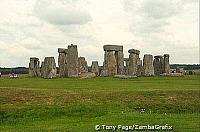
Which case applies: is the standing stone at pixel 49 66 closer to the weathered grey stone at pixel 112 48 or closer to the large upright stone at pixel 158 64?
the weathered grey stone at pixel 112 48

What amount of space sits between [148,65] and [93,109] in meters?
35.3

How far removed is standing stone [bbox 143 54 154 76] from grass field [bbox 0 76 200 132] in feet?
96.3

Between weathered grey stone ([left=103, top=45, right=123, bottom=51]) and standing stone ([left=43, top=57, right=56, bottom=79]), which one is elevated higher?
weathered grey stone ([left=103, top=45, right=123, bottom=51])

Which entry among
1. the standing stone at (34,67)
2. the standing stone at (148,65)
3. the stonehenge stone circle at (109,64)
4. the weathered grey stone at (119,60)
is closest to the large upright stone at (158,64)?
the stonehenge stone circle at (109,64)

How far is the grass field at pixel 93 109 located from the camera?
18.5 metres

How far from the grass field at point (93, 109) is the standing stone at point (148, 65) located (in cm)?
2935

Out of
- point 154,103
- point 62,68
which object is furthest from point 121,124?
point 62,68

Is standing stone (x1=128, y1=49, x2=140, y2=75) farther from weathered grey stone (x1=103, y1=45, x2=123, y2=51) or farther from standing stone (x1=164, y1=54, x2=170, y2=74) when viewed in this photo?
standing stone (x1=164, y1=54, x2=170, y2=74)

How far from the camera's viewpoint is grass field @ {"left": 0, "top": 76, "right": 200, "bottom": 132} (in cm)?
1855

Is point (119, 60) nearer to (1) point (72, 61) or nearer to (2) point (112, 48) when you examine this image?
(2) point (112, 48)

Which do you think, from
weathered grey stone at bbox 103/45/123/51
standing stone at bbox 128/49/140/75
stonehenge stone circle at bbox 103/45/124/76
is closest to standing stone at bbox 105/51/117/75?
stonehenge stone circle at bbox 103/45/124/76

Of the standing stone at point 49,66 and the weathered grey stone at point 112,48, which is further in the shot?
the standing stone at point 49,66

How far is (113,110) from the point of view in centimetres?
2248

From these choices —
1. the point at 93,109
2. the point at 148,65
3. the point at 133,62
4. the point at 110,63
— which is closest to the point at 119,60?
the point at 110,63
